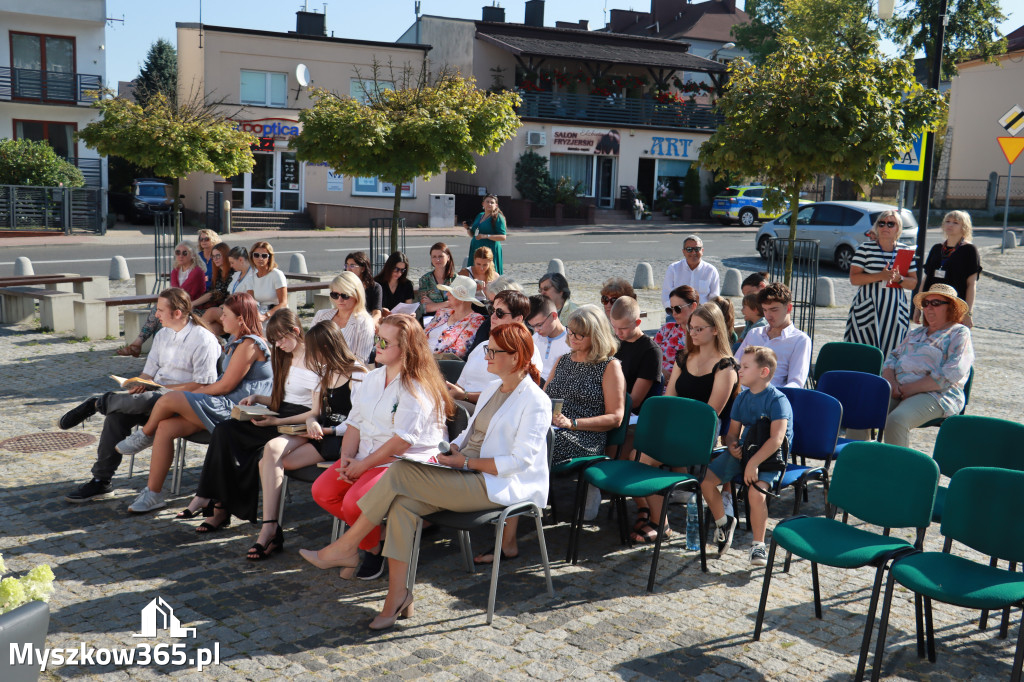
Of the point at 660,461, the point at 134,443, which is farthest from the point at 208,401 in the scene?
the point at 660,461

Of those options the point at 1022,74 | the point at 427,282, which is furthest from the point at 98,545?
the point at 1022,74

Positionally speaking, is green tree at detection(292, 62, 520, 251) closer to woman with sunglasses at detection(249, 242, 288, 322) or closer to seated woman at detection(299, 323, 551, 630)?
woman with sunglasses at detection(249, 242, 288, 322)

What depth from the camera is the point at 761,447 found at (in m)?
5.69

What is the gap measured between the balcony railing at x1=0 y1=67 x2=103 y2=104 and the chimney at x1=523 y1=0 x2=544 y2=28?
2307cm

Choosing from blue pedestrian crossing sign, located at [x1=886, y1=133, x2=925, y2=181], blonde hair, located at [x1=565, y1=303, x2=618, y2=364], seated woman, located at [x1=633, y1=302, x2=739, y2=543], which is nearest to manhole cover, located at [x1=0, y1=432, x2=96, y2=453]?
blonde hair, located at [x1=565, y1=303, x2=618, y2=364]

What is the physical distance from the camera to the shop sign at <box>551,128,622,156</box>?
40.7m

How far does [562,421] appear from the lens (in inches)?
231

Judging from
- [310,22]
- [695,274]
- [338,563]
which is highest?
[310,22]

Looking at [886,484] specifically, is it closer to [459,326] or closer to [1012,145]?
→ [459,326]

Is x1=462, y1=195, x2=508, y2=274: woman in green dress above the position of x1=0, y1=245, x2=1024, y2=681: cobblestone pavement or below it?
above

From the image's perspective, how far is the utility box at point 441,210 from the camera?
35.6 meters

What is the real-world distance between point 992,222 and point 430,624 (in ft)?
131

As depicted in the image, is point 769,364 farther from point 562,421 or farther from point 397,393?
point 397,393

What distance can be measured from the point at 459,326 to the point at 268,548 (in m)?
2.81
